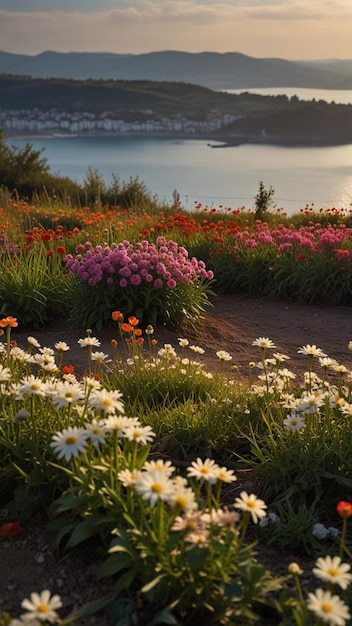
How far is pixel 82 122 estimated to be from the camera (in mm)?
42719

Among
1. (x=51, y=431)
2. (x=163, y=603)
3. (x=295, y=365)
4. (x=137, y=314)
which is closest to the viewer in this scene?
(x=163, y=603)

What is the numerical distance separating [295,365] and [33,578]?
10.2 feet

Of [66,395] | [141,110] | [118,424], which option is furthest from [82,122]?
[118,424]

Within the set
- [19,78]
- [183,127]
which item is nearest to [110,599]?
[183,127]

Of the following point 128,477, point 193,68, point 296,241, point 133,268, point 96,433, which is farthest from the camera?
point 193,68

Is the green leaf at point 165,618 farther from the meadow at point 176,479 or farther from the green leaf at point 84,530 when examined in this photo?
the green leaf at point 84,530

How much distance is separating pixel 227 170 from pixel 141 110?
935 inches

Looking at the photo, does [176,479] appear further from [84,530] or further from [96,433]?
[84,530]

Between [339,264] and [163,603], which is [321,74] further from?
[163,603]

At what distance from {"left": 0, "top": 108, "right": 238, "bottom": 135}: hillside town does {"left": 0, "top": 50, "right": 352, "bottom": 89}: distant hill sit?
10163 mm

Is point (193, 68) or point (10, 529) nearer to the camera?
point (10, 529)

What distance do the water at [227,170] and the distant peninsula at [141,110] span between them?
1.50 metres

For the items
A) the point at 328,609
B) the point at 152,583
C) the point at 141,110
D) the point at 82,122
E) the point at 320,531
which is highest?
the point at 141,110

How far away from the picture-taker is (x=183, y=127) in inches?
1455
